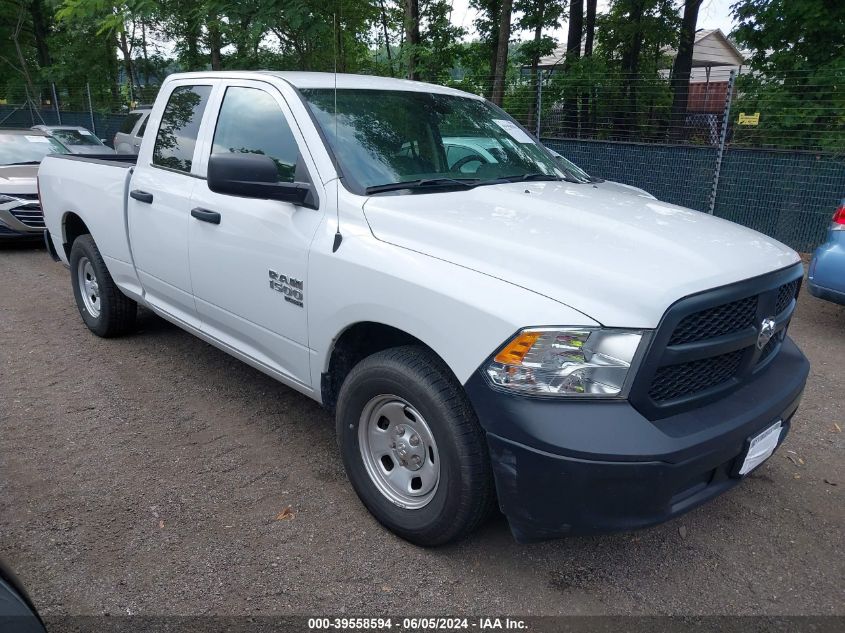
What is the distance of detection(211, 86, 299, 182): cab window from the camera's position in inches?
137

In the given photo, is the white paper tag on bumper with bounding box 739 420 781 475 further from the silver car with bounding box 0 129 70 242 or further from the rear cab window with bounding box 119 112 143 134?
the rear cab window with bounding box 119 112 143 134

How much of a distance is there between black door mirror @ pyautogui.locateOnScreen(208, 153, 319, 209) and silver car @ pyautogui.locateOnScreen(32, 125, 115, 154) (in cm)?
851

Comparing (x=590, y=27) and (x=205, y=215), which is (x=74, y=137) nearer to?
(x=205, y=215)

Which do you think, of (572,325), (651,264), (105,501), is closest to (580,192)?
(651,264)

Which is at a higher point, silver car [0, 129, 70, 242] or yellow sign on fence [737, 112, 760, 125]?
yellow sign on fence [737, 112, 760, 125]

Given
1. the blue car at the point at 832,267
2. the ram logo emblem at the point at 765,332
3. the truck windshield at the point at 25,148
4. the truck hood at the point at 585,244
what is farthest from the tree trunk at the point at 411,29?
the ram logo emblem at the point at 765,332

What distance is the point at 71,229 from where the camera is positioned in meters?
5.72

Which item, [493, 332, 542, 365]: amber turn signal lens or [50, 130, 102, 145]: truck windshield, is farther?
[50, 130, 102, 145]: truck windshield

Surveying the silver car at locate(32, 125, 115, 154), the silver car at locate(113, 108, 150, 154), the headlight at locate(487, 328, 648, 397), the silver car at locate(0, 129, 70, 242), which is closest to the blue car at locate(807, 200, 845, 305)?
the headlight at locate(487, 328, 648, 397)

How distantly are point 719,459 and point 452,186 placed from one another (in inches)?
66.9

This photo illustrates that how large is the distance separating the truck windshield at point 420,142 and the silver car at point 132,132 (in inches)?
322

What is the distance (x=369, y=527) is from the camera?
3.14 metres

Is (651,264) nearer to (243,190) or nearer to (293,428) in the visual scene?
(243,190)

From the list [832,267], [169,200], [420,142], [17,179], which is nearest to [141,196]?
[169,200]
